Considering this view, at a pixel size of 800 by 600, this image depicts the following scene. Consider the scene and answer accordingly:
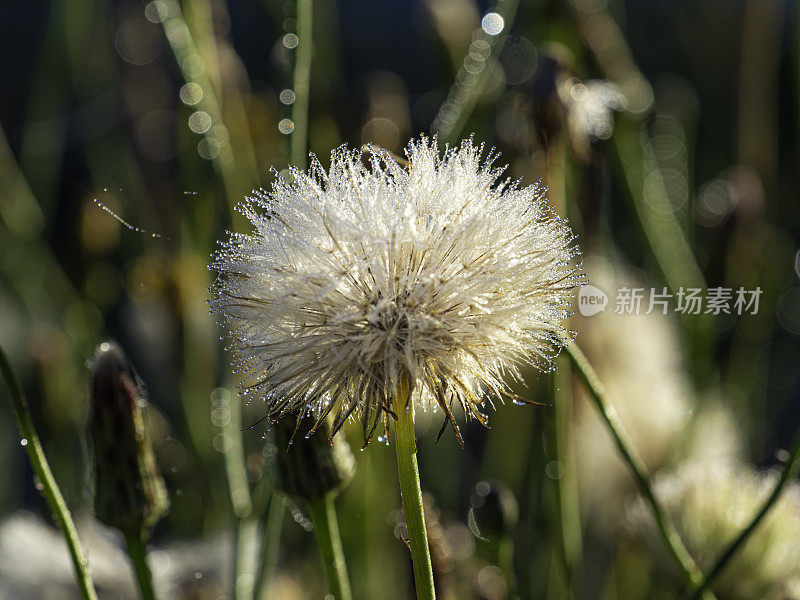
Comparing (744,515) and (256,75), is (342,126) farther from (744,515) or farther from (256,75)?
(256,75)

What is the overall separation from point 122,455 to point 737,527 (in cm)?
56

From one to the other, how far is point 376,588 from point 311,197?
68cm

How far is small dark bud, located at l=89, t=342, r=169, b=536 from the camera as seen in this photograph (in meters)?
0.55

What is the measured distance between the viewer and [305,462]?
0.54m

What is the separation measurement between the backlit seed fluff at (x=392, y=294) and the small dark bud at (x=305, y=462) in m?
0.07

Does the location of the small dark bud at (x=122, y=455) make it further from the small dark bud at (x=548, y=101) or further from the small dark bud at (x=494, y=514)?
the small dark bud at (x=548, y=101)

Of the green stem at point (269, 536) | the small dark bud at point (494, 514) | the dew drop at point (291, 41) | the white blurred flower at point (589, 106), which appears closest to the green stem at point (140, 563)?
the green stem at point (269, 536)

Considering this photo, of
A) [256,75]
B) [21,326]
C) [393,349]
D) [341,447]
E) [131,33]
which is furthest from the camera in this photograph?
[256,75]

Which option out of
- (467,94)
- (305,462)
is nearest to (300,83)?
(467,94)

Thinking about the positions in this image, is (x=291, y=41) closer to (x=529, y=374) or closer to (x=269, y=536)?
(x=269, y=536)

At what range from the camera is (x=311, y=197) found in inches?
18.9

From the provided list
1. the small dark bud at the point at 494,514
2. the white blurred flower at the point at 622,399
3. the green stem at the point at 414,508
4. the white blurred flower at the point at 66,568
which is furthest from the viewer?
the white blurred flower at the point at 622,399

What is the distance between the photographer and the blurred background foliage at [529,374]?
2.61ft

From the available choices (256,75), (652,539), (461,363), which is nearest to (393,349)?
(461,363)
